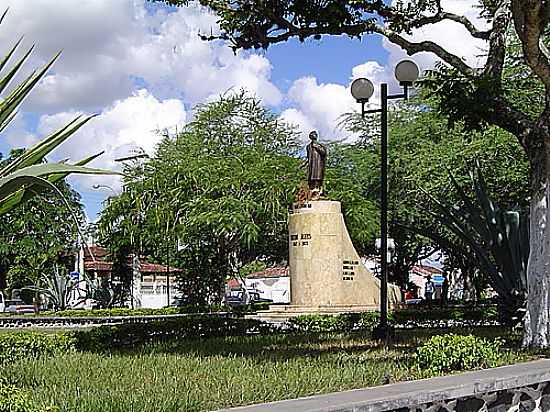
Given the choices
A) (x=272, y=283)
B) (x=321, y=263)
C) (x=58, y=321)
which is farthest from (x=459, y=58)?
(x=272, y=283)

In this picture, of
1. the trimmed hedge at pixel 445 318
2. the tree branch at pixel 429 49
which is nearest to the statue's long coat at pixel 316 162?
the trimmed hedge at pixel 445 318

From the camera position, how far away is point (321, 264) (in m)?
24.2

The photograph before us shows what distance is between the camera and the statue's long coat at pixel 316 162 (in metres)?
25.7

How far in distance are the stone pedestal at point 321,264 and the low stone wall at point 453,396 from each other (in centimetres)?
1646

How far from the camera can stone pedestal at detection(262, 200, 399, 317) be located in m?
24.1

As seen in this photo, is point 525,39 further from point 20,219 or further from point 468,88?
point 20,219

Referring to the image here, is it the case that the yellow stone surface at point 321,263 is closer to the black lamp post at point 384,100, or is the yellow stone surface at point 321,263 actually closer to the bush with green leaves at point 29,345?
the black lamp post at point 384,100

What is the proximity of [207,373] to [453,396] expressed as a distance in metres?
4.50

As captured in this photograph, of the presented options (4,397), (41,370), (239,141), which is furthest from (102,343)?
(239,141)

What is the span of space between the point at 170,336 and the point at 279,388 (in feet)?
29.1

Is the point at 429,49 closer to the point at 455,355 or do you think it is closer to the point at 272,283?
the point at 455,355

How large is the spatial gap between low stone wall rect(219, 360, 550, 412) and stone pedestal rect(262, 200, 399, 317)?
16.5 m

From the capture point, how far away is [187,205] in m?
32.9

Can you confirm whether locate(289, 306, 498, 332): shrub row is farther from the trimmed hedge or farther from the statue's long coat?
the statue's long coat
